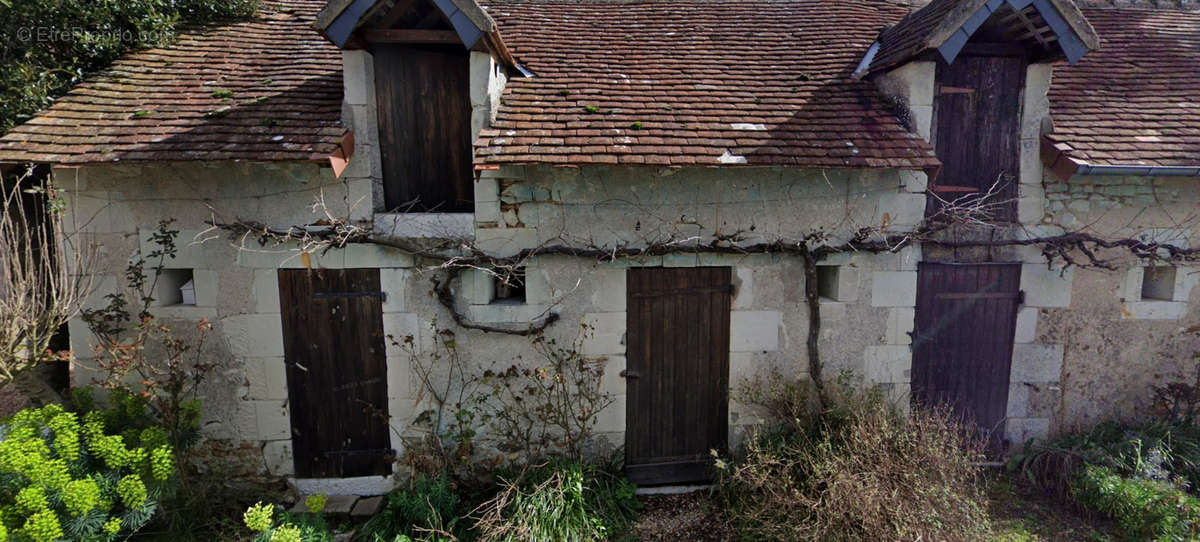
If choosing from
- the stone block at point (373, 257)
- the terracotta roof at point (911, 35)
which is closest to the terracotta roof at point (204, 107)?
the stone block at point (373, 257)

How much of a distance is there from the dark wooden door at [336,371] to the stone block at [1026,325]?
5990 millimetres

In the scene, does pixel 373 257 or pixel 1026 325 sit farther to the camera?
pixel 1026 325

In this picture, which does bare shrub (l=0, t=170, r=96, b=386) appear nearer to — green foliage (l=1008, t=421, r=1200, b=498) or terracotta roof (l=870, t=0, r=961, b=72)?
terracotta roof (l=870, t=0, r=961, b=72)

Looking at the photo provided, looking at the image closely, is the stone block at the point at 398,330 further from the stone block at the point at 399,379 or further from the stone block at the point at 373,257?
the stone block at the point at 373,257

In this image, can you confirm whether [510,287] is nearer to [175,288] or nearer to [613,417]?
[613,417]

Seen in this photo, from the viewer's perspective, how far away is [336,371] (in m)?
4.65

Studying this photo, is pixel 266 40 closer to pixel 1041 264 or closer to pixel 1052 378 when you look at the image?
pixel 1041 264

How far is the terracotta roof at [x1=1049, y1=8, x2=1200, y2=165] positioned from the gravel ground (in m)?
4.37

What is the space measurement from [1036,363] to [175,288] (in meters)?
8.15

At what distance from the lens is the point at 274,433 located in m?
4.65

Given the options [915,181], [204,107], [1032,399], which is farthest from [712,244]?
[204,107]

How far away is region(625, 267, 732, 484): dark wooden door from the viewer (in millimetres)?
4738

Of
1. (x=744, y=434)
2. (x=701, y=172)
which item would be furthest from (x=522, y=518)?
(x=701, y=172)

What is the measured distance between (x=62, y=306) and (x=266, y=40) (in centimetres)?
323
